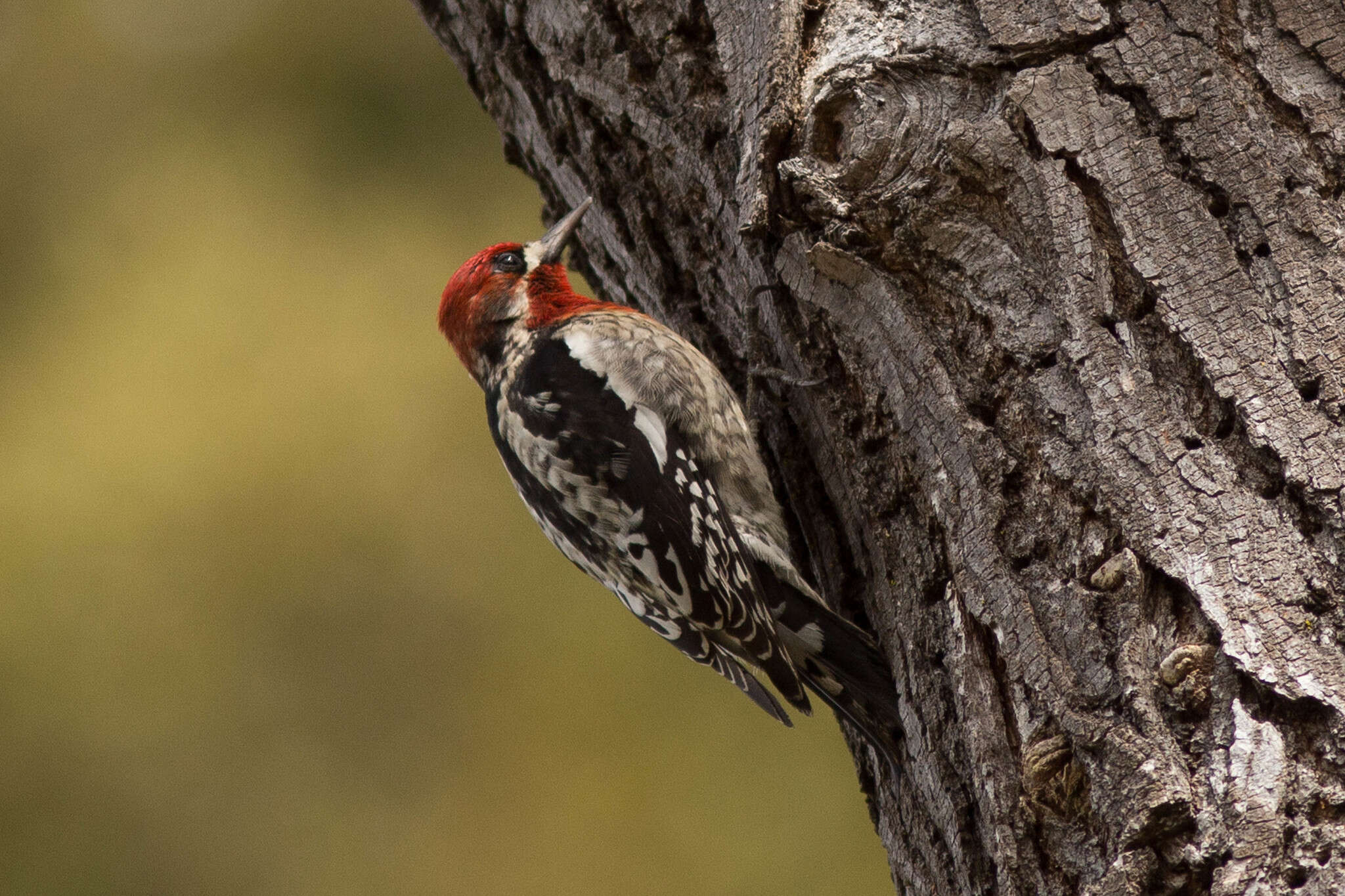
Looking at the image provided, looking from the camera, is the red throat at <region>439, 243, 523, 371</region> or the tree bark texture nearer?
the tree bark texture

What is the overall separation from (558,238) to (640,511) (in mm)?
694

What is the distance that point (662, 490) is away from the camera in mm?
2529

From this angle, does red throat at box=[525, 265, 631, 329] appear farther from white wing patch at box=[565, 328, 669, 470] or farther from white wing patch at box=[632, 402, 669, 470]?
white wing patch at box=[632, 402, 669, 470]

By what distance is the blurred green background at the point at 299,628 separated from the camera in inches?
184

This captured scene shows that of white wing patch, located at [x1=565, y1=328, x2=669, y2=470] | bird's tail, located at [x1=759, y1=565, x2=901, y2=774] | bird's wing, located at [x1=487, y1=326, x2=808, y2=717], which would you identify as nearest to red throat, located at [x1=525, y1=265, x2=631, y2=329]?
bird's wing, located at [x1=487, y1=326, x2=808, y2=717]

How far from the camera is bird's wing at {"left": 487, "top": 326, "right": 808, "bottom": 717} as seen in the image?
2434 millimetres

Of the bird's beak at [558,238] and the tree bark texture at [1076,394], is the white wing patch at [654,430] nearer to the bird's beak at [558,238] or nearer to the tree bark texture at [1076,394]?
the bird's beak at [558,238]

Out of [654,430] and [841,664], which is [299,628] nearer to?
[654,430]

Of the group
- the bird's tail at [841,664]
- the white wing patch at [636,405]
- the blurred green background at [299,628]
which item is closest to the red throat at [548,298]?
the white wing patch at [636,405]

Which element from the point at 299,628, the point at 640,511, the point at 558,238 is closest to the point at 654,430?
the point at 640,511

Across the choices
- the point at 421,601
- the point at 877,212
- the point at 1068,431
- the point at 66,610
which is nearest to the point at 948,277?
the point at 877,212

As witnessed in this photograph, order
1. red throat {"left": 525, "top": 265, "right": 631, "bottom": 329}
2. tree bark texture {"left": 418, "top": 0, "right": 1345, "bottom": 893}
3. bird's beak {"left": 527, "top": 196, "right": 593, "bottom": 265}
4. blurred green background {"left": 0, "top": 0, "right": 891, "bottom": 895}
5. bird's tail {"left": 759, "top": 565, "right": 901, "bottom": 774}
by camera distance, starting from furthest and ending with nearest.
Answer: blurred green background {"left": 0, "top": 0, "right": 891, "bottom": 895}
red throat {"left": 525, "top": 265, "right": 631, "bottom": 329}
bird's beak {"left": 527, "top": 196, "right": 593, "bottom": 265}
bird's tail {"left": 759, "top": 565, "right": 901, "bottom": 774}
tree bark texture {"left": 418, "top": 0, "right": 1345, "bottom": 893}

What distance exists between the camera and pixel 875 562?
1.93m

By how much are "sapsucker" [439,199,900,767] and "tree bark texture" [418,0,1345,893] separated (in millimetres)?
376
